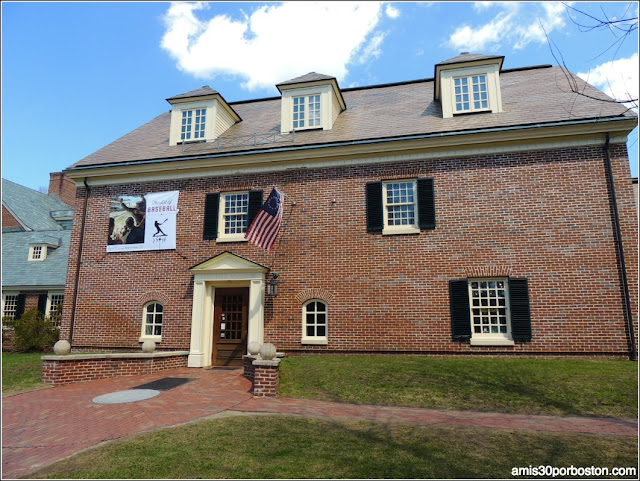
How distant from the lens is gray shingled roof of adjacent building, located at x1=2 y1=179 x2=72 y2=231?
29.0m

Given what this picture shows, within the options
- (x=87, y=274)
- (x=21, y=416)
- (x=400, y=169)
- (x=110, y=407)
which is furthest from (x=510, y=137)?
(x=87, y=274)

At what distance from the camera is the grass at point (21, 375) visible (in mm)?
9992

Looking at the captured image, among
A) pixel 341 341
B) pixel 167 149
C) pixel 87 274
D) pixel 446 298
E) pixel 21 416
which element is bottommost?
pixel 21 416

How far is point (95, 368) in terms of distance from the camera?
36.0 feet

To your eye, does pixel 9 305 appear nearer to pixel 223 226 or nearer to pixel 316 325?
pixel 223 226

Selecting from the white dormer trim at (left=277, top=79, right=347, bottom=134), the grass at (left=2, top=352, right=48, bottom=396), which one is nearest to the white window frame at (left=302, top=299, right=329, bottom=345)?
the white dormer trim at (left=277, top=79, right=347, bottom=134)

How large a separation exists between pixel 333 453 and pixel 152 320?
1043 cm

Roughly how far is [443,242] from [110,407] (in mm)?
9207

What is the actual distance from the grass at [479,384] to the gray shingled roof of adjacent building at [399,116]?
657cm

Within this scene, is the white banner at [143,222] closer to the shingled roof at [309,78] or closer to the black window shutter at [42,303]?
the shingled roof at [309,78]

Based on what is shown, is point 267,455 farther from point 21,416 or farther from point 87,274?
point 87,274

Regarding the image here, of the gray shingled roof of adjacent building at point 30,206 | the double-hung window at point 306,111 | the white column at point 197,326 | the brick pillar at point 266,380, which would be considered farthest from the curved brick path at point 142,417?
the gray shingled roof of adjacent building at point 30,206

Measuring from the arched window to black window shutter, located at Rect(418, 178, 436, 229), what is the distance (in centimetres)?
891

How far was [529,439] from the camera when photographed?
229 inches
